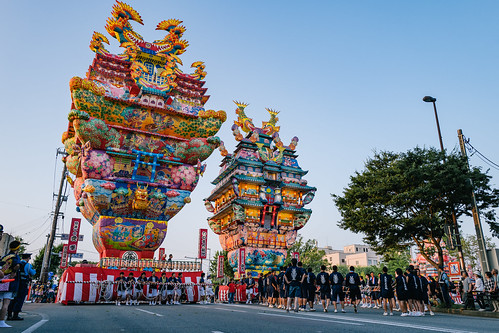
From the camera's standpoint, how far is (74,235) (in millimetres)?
27781

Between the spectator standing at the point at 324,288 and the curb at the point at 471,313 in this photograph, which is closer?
the curb at the point at 471,313

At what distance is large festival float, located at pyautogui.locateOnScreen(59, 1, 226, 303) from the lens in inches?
982

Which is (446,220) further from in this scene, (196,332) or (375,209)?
(196,332)

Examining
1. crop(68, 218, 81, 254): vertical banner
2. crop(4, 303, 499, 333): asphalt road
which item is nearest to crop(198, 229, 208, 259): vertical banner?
crop(68, 218, 81, 254): vertical banner

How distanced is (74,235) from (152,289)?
1144cm

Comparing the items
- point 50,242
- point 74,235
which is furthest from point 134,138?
point 50,242

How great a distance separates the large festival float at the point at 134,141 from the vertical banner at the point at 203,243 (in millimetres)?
4851

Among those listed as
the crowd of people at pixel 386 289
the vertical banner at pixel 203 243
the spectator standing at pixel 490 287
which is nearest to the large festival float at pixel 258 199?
the vertical banner at pixel 203 243

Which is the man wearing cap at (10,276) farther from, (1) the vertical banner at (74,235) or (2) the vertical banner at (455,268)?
(2) the vertical banner at (455,268)

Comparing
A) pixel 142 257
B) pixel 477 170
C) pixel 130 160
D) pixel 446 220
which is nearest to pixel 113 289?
pixel 142 257

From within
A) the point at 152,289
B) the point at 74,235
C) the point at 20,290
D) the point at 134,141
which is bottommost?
the point at 152,289

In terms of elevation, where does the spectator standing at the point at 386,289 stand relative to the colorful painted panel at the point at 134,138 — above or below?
below

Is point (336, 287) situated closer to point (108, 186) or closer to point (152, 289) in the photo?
point (152, 289)

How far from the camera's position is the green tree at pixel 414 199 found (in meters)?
21.9
